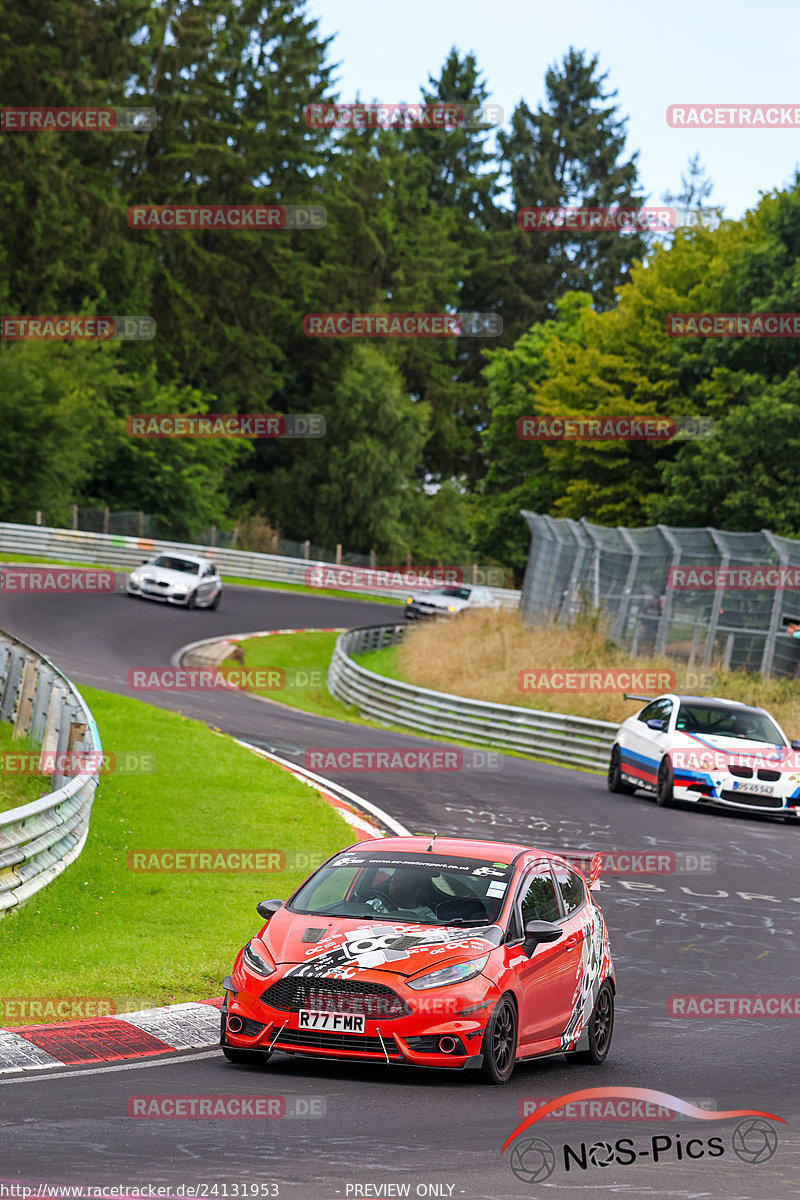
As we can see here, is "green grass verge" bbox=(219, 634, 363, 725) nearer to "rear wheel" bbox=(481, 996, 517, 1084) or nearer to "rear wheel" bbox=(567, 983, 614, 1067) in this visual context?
"rear wheel" bbox=(567, 983, 614, 1067)

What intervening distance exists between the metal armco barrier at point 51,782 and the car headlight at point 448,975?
441 cm

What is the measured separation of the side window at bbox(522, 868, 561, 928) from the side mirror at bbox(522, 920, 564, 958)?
0.11 metres

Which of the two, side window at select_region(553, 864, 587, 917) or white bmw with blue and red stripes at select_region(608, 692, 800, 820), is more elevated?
side window at select_region(553, 864, 587, 917)

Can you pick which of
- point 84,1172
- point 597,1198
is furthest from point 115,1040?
point 597,1198

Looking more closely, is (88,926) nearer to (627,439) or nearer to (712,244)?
(627,439)

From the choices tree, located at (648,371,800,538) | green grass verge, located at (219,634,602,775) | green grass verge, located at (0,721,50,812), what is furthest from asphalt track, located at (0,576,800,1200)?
tree, located at (648,371,800,538)

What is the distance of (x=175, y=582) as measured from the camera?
138 ft

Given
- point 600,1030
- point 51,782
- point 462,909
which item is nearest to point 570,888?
point 600,1030

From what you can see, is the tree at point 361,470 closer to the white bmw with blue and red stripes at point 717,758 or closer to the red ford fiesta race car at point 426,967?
the white bmw with blue and red stripes at point 717,758

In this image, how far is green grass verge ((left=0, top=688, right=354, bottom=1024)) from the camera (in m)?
10.7

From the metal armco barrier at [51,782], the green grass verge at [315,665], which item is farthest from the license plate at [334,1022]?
the green grass verge at [315,665]

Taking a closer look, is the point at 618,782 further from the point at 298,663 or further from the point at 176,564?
the point at 176,564

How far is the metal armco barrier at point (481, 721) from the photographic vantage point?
27156 mm

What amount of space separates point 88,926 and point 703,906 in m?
6.20
